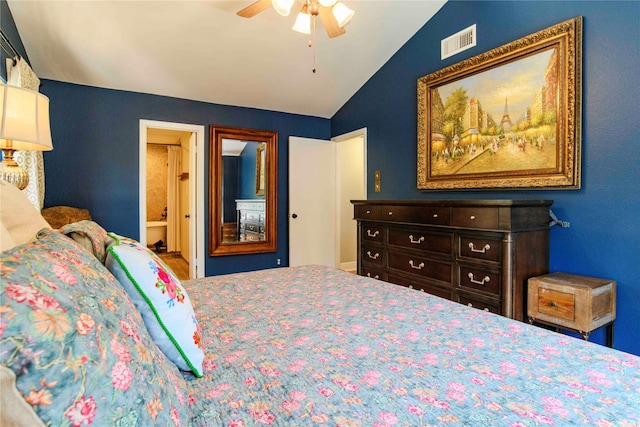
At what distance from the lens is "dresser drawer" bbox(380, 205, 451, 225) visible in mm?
2678

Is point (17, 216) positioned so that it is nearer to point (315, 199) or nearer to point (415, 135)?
point (415, 135)

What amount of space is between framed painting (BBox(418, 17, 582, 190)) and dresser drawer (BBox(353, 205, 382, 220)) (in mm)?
625

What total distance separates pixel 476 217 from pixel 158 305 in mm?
2197

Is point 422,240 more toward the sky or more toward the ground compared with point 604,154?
more toward the ground

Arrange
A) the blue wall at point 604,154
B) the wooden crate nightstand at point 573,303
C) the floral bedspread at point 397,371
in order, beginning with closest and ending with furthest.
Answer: the floral bedspread at point 397,371 → the wooden crate nightstand at point 573,303 → the blue wall at point 604,154

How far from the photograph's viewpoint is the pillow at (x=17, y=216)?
0.76 metres

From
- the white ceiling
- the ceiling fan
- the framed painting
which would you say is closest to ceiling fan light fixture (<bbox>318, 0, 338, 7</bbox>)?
the ceiling fan

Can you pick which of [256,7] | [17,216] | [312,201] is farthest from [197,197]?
[17,216]

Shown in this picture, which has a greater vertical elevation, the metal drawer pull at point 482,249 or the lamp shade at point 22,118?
the lamp shade at point 22,118

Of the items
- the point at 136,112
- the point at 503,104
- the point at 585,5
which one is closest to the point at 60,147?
the point at 136,112

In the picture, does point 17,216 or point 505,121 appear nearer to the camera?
point 17,216

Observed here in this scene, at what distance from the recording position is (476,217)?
8.00 feet

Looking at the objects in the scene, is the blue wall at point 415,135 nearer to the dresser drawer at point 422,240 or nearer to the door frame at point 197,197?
the door frame at point 197,197

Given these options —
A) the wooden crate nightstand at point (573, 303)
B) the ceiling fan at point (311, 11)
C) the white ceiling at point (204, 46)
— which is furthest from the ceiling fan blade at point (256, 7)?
the wooden crate nightstand at point (573, 303)
